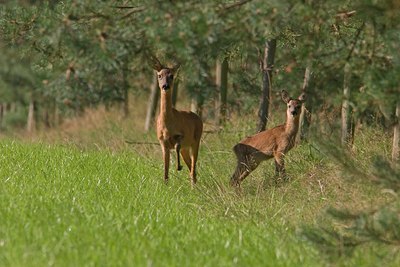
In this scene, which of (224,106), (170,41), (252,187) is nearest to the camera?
(170,41)

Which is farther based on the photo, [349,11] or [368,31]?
[349,11]

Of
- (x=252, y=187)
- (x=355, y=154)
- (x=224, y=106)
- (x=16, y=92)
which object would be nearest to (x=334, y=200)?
(x=355, y=154)

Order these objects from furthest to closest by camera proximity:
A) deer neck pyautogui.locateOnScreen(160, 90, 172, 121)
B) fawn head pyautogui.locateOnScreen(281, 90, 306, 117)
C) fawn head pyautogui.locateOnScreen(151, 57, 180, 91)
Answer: fawn head pyautogui.locateOnScreen(281, 90, 306, 117) < deer neck pyautogui.locateOnScreen(160, 90, 172, 121) < fawn head pyautogui.locateOnScreen(151, 57, 180, 91)

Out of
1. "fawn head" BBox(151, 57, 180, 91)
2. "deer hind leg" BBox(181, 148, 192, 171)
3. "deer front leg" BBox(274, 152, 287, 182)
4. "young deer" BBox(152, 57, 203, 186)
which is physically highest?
"fawn head" BBox(151, 57, 180, 91)

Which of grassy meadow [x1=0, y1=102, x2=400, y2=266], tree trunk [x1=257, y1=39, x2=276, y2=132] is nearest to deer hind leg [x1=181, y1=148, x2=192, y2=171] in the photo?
grassy meadow [x1=0, y1=102, x2=400, y2=266]

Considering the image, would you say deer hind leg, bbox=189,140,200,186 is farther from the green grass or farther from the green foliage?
the green foliage

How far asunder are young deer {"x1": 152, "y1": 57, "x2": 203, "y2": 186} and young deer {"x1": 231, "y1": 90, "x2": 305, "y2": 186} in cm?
68

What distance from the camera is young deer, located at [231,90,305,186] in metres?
12.3

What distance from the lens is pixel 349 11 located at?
7.30 m

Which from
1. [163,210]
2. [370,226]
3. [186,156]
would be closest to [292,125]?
[186,156]

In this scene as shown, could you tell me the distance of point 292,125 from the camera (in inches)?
500

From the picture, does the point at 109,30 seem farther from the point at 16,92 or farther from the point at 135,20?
the point at 16,92

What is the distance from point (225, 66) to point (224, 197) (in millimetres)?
7933

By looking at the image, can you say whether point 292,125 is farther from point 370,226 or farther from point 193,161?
point 370,226
